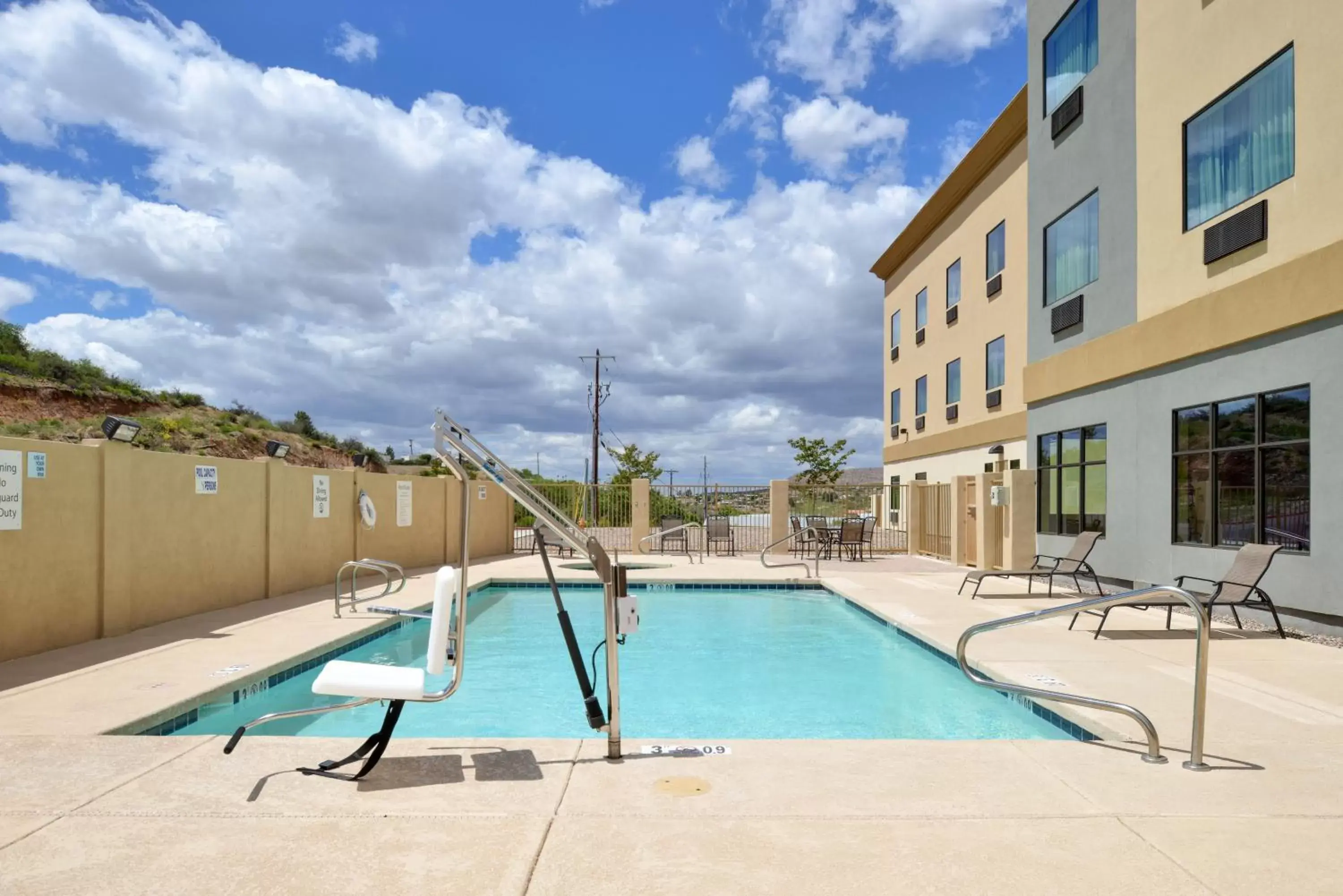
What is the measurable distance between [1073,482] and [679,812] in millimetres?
12171

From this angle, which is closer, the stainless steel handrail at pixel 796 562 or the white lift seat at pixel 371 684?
the white lift seat at pixel 371 684

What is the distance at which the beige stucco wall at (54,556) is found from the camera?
272 inches

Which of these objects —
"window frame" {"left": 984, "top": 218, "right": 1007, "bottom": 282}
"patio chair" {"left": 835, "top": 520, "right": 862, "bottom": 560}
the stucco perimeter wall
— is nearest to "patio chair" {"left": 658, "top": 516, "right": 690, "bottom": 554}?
"patio chair" {"left": 835, "top": 520, "right": 862, "bottom": 560}

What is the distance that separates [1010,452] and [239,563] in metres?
15.5

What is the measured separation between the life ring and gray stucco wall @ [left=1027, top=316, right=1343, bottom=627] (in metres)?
11.2

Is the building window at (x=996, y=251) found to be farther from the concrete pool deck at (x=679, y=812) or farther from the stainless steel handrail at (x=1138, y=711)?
the stainless steel handrail at (x=1138, y=711)

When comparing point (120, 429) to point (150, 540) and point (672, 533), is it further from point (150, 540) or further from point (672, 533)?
point (672, 533)

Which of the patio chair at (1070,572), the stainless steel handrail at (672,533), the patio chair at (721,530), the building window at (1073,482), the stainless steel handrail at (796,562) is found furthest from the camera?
the patio chair at (721,530)

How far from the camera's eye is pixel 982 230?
813 inches

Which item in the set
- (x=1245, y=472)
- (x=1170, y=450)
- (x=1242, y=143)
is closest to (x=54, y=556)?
(x=1245, y=472)

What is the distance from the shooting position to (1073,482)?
13.9 meters

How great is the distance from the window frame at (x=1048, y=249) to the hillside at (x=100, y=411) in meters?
25.2

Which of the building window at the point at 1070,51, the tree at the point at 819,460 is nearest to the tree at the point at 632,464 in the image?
the tree at the point at 819,460

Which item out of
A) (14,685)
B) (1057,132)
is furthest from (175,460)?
(1057,132)
